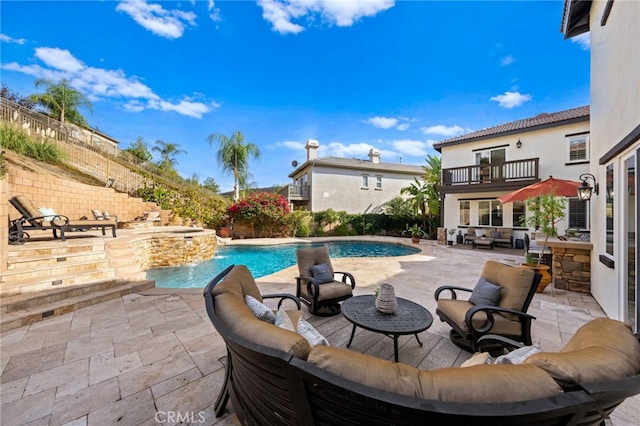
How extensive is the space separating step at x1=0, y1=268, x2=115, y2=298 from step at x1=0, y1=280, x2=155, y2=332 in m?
0.34

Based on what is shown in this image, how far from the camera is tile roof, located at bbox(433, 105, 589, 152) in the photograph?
36.6 feet

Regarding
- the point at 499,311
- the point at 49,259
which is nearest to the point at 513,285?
the point at 499,311

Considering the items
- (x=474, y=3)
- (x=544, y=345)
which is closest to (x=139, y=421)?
(x=544, y=345)

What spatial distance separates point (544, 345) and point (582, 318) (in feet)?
5.18

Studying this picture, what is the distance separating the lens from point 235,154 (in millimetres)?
19000

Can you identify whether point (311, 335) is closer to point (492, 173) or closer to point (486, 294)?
point (486, 294)

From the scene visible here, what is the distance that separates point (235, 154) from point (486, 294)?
18906 mm

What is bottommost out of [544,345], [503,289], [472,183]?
[544,345]

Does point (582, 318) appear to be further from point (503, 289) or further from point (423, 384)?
point (423, 384)

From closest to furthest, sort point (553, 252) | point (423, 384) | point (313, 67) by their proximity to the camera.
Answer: point (423, 384) < point (553, 252) < point (313, 67)

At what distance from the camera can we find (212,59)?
11.5 meters

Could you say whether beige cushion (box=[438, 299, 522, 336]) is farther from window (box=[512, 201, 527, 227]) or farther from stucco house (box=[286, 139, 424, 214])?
stucco house (box=[286, 139, 424, 214])

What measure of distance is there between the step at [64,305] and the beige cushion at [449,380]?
4945mm

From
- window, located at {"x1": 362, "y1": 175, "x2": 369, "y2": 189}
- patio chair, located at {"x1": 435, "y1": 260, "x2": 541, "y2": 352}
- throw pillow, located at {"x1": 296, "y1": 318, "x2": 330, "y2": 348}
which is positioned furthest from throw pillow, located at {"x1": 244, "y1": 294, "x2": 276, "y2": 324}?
window, located at {"x1": 362, "y1": 175, "x2": 369, "y2": 189}
